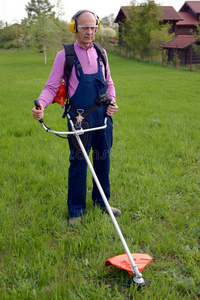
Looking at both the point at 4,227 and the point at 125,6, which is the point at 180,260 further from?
the point at 125,6

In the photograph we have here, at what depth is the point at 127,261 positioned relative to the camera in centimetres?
254

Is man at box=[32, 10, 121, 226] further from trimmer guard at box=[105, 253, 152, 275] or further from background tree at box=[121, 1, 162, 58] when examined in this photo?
background tree at box=[121, 1, 162, 58]

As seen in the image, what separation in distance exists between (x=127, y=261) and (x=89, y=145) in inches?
47.9

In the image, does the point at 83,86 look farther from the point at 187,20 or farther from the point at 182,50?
the point at 187,20

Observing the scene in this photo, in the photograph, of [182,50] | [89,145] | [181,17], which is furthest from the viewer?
[181,17]

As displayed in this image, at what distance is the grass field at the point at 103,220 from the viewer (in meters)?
2.49

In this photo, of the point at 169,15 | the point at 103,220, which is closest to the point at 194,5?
the point at 169,15

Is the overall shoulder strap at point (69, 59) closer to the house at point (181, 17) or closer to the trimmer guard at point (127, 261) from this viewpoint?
the trimmer guard at point (127, 261)

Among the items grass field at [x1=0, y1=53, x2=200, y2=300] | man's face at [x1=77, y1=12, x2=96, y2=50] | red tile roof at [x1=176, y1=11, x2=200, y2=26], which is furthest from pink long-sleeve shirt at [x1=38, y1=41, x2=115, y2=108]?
red tile roof at [x1=176, y1=11, x2=200, y2=26]

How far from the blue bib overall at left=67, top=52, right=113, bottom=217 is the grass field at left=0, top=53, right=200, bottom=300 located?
0.24 meters

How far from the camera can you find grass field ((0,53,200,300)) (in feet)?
8.16

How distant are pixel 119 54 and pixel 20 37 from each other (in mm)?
28774

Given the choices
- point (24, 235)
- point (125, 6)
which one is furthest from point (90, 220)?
point (125, 6)

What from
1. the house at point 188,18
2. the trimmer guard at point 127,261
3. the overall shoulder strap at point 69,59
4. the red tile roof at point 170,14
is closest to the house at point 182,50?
the red tile roof at point 170,14
